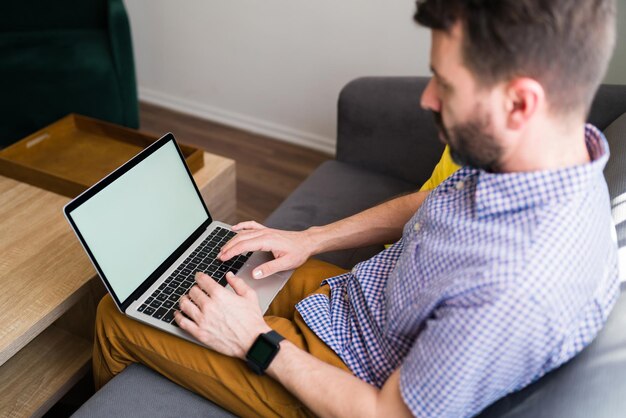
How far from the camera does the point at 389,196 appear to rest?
1557mm

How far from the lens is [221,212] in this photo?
1627 mm

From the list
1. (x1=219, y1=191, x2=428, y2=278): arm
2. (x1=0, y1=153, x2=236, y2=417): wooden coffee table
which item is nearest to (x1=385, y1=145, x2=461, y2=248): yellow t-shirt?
(x1=219, y1=191, x2=428, y2=278): arm

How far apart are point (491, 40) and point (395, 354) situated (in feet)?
1.59

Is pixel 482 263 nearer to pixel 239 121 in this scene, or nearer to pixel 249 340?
pixel 249 340

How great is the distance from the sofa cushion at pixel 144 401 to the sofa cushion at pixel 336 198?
1.64 ft

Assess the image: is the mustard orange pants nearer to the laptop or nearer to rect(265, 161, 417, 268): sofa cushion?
the laptop

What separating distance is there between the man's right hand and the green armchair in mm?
1386

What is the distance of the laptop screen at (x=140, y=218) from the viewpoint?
955 millimetres

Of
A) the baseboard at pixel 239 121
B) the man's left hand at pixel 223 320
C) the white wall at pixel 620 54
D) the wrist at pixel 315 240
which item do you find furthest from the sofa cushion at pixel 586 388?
the baseboard at pixel 239 121

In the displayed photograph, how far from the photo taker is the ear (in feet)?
2.22

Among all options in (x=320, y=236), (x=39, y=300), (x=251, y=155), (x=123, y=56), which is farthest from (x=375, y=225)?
(x=123, y=56)

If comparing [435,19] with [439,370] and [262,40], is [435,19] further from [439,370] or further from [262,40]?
[262,40]

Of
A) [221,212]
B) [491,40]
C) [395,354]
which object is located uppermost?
[491,40]

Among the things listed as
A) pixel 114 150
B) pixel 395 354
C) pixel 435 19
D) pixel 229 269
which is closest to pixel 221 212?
pixel 114 150
